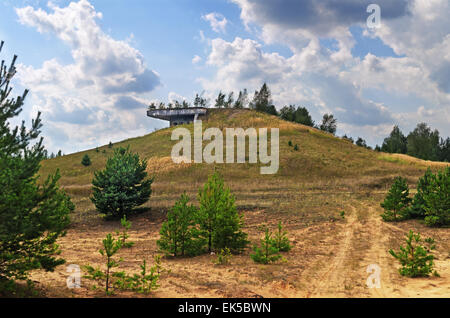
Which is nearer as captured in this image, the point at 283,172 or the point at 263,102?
the point at 283,172

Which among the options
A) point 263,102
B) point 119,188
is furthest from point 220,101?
point 119,188

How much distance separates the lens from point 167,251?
11.7m

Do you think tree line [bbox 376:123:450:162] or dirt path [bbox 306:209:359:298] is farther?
tree line [bbox 376:123:450:162]

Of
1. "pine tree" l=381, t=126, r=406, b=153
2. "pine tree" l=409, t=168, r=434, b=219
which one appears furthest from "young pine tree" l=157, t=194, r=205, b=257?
"pine tree" l=381, t=126, r=406, b=153

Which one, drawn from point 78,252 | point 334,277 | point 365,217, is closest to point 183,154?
point 365,217

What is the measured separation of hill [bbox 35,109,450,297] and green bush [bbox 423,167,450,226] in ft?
2.74

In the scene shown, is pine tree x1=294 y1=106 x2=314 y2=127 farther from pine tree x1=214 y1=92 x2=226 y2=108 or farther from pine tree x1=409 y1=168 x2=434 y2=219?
pine tree x1=409 y1=168 x2=434 y2=219

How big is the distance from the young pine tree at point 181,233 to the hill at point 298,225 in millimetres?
548

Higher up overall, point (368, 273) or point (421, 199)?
point (421, 199)

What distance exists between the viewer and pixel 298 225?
18562 millimetres

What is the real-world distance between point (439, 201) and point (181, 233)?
45.6ft

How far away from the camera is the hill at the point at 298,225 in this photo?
316 inches

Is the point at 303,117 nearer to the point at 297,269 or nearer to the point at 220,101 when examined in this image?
the point at 220,101

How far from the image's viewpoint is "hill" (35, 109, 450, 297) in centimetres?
804
